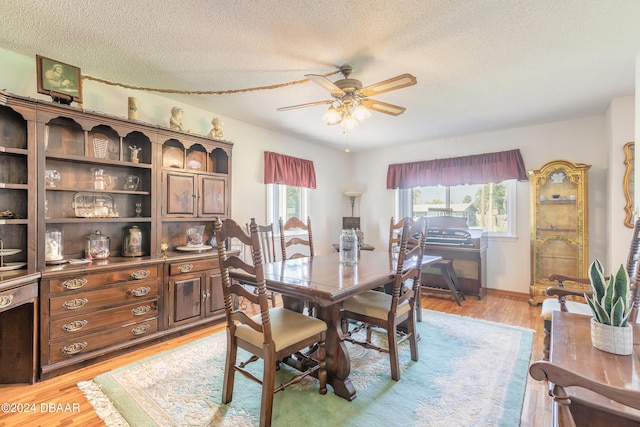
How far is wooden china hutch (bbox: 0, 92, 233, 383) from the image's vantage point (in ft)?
7.11

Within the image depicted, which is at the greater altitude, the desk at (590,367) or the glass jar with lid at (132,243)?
the glass jar with lid at (132,243)

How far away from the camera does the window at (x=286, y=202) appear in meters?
4.57

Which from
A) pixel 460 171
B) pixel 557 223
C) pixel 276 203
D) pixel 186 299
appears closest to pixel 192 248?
pixel 186 299

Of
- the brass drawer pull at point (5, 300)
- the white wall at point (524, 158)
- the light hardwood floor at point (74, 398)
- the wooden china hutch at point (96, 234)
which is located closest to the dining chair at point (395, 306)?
the light hardwood floor at point (74, 398)

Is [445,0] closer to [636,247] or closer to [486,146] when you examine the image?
[636,247]

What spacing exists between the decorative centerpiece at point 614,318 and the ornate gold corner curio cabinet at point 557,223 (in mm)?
3188

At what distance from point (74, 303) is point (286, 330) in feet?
5.60

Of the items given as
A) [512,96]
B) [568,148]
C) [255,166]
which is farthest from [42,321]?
[568,148]

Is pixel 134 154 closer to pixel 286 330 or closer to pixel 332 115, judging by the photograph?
pixel 332 115

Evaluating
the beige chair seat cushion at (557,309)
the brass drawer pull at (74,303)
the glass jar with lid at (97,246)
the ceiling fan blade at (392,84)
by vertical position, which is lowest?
the beige chair seat cushion at (557,309)

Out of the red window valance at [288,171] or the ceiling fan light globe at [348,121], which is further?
the red window valance at [288,171]

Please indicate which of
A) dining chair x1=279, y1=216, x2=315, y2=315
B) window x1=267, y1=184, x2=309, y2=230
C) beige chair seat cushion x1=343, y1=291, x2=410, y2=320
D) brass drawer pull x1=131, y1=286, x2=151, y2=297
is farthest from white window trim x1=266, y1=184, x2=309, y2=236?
beige chair seat cushion x1=343, y1=291, x2=410, y2=320

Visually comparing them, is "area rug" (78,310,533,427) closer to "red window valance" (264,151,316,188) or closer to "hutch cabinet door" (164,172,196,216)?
"hutch cabinet door" (164,172,196,216)

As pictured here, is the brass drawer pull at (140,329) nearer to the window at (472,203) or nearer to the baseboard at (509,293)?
the window at (472,203)
